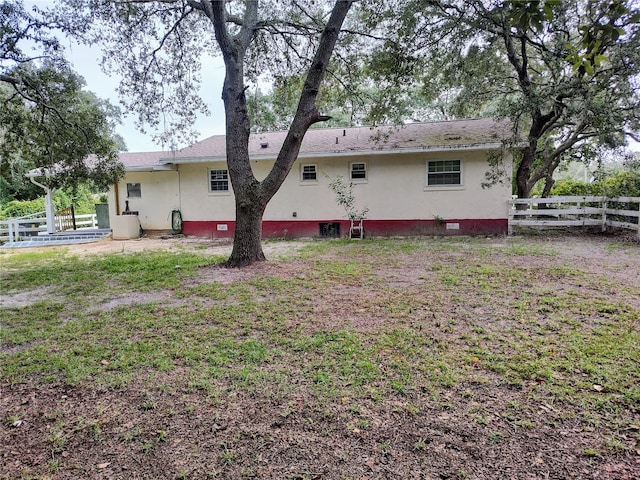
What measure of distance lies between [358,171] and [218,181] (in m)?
5.00

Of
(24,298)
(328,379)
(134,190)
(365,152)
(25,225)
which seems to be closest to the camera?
(328,379)

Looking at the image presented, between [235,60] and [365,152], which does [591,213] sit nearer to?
[365,152]

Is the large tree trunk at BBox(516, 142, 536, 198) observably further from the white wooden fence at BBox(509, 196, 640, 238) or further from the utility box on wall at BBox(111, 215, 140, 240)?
the utility box on wall at BBox(111, 215, 140, 240)

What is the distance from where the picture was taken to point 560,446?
6.94 feet

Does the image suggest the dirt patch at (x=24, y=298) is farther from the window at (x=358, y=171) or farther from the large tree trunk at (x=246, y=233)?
the window at (x=358, y=171)

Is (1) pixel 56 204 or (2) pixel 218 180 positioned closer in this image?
(2) pixel 218 180

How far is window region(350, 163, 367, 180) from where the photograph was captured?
39.8 feet

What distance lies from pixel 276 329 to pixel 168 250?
7.23 m

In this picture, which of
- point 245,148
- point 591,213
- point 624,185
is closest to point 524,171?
point 591,213

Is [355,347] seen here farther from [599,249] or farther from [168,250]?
[168,250]

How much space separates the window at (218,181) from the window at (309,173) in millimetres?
2789

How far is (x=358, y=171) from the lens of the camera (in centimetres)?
1218

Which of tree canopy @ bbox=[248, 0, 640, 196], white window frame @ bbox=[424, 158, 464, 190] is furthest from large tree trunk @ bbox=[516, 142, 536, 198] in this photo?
white window frame @ bbox=[424, 158, 464, 190]

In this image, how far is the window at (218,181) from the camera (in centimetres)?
1317
